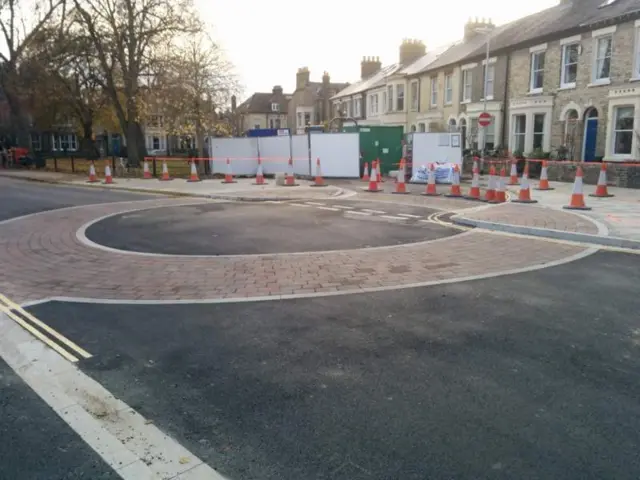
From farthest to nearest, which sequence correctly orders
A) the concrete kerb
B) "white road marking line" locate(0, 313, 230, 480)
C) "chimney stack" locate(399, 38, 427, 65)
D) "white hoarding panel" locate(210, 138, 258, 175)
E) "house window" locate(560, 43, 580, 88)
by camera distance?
"chimney stack" locate(399, 38, 427, 65)
"white hoarding panel" locate(210, 138, 258, 175)
"house window" locate(560, 43, 580, 88)
the concrete kerb
"white road marking line" locate(0, 313, 230, 480)

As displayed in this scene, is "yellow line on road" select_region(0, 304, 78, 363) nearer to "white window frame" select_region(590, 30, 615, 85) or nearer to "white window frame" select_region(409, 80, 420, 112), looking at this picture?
"white window frame" select_region(590, 30, 615, 85)

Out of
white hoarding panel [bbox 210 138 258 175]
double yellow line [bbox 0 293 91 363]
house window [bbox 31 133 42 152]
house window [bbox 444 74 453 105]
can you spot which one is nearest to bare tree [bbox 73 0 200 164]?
white hoarding panel [bbox 210 138 258 175]

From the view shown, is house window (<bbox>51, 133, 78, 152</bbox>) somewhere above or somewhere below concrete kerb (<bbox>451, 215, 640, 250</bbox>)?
above

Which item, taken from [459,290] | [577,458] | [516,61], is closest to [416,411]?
[577,458]

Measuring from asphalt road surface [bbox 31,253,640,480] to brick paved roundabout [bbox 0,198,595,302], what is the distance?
1.65 feet

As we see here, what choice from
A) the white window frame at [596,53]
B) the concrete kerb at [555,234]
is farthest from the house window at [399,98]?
the concrete kerb at [555,234]

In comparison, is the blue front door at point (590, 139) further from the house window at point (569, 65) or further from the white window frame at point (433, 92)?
the white window frame at point (433, 92)

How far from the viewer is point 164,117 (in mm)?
32125

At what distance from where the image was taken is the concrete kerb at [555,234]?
8438mm

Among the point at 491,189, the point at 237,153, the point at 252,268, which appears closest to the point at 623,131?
the point at 491,189

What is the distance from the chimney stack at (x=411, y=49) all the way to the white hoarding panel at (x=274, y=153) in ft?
77.6

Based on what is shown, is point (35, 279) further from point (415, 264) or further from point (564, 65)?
point (564, 65)

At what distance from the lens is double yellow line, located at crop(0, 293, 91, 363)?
4.36m

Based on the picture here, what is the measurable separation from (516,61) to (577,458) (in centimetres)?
2869
